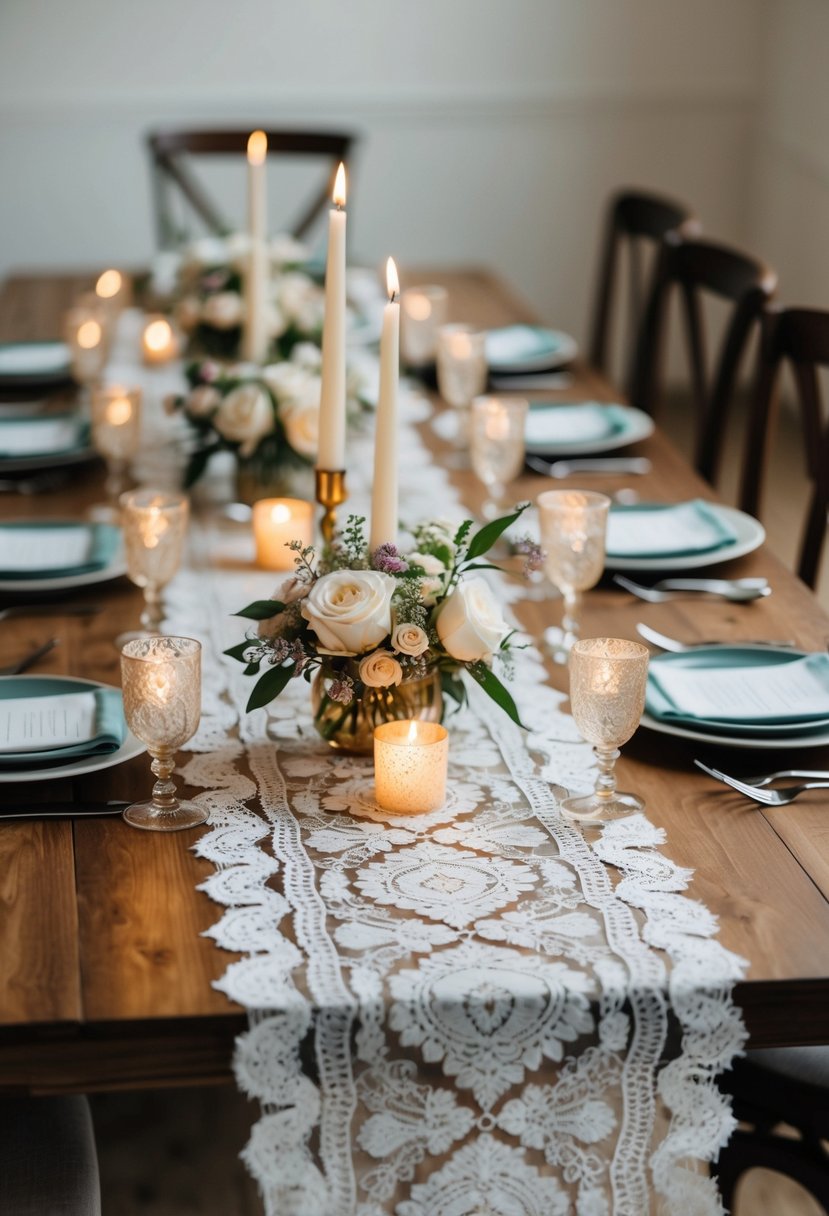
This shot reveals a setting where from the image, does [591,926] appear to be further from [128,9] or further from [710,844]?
[128,9]

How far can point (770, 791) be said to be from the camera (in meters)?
1.27

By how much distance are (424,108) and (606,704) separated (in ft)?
14.3

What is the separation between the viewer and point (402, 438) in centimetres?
236

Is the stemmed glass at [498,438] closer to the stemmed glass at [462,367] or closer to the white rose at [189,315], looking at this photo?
the stemmed glass at [462,367]

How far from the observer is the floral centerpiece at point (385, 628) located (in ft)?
3.97

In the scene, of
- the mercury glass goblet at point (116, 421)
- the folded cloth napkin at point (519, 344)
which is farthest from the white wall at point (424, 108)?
the mercury glass goblet at point (116, 421)

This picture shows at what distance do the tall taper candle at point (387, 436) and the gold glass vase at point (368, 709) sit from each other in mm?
127

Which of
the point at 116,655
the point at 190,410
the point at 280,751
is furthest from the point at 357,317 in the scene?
the point at 280,751

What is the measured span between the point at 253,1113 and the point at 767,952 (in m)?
1.24

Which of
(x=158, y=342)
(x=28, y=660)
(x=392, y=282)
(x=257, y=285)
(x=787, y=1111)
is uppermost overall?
(x=392, y=282)

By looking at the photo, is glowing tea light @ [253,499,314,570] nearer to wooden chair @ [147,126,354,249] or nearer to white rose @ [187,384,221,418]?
white rose @ [187,384,221,418]

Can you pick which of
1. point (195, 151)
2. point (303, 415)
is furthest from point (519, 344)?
point (195, 151)

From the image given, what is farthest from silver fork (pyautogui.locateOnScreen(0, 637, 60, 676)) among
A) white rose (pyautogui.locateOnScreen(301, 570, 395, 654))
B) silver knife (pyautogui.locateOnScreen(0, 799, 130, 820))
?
white rose (pyautogui.locateOnScreen(301, 570, 395, 654))

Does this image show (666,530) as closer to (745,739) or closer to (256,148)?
(745,739)
